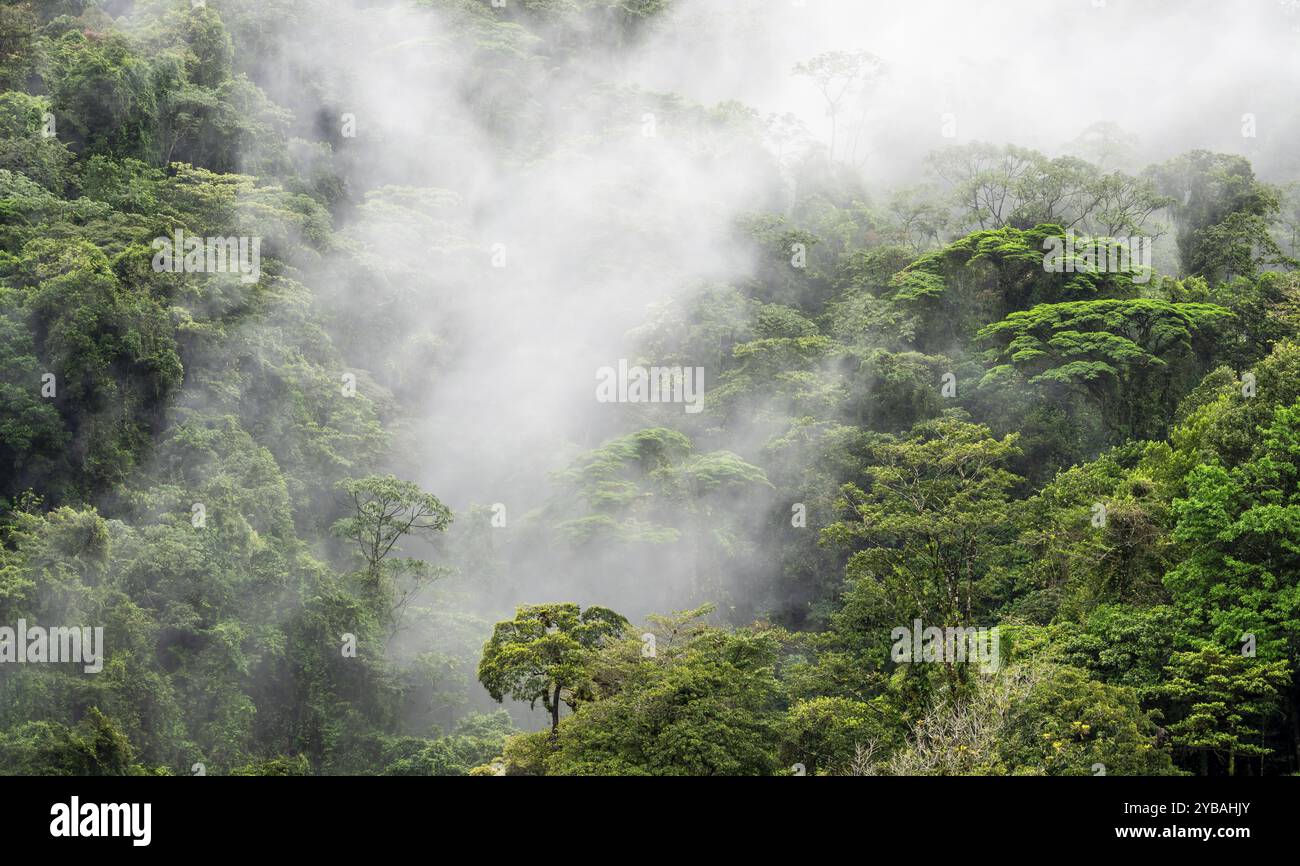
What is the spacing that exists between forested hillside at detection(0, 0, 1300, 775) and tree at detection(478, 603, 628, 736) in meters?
0.10

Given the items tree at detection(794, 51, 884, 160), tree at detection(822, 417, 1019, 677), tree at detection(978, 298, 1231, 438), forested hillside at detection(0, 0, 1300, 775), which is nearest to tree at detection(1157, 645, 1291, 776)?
forested hillside at detection(0, 0, 1300, 775)

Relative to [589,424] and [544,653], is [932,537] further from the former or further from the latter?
[589,424]

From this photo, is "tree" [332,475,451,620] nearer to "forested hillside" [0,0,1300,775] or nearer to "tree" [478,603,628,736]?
"forested hillside" [0,0,1300,775]

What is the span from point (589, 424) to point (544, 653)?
1549cm

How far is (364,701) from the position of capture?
27.7 m

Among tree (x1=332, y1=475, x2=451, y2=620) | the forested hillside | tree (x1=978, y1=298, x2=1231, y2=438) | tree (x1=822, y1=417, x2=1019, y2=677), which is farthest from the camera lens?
tree (x1=978, y1=298, x2=1231, y2=438)

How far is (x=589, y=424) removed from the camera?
3712 cm

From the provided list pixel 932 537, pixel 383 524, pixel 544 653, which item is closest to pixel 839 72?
pixel 383 524

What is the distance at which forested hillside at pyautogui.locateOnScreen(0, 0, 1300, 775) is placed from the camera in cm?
2197

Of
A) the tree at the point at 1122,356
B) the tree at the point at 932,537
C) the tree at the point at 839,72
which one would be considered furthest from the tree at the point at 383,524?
the tree at the point at 839,72

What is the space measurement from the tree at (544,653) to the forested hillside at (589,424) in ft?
0.34

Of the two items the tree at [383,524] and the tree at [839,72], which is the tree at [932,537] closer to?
the tree at [383,524]
